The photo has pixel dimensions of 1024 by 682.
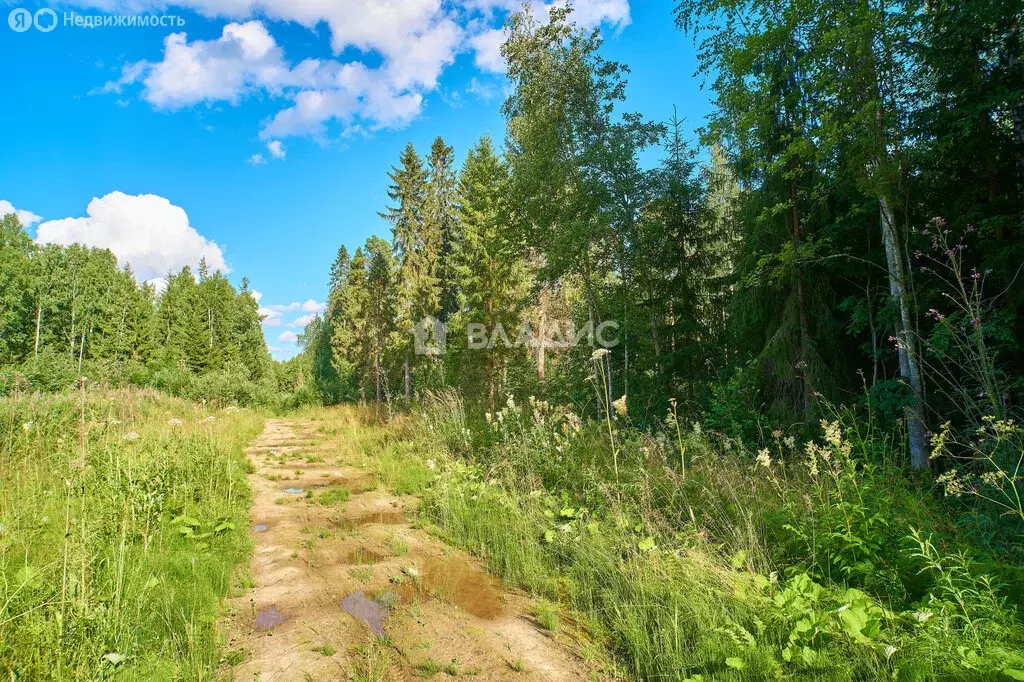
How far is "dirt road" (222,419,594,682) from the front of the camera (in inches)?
101

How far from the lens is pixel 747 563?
2.95 metres

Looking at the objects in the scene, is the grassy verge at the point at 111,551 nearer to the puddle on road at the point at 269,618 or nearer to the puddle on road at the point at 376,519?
the puddle on road at the point at 269,618

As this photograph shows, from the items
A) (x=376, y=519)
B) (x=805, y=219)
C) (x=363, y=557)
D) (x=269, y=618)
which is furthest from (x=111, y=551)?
(x=805, y=219)

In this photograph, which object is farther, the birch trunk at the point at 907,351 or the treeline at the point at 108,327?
the treeline at the point at 108,327

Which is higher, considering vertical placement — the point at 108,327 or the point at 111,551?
the point at 108,327

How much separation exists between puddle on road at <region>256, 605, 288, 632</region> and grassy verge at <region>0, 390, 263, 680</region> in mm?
297

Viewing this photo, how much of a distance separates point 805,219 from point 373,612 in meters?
7.39

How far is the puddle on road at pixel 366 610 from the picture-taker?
9.80 feet

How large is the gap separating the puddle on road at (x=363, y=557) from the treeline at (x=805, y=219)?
2.63 meters

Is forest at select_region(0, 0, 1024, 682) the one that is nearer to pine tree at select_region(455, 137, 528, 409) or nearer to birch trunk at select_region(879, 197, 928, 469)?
birch trunk at select_region(879, 197, 928, 469)

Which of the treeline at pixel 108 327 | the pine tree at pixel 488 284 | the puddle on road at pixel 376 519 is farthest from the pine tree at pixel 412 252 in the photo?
the puddle on road at pixel 376 519

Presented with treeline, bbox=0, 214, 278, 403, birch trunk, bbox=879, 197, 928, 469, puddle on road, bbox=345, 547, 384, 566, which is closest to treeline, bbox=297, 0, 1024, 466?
birch trunk, bbox=879, 197, 928, 469

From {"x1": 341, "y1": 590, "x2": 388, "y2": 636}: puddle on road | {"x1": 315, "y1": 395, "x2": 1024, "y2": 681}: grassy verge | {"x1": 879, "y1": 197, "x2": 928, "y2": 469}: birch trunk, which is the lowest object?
{"x1": 341, "y1": 590, "x2": 388, "y2": 636}: puddle on road

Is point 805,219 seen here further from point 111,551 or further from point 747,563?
point 111,551
